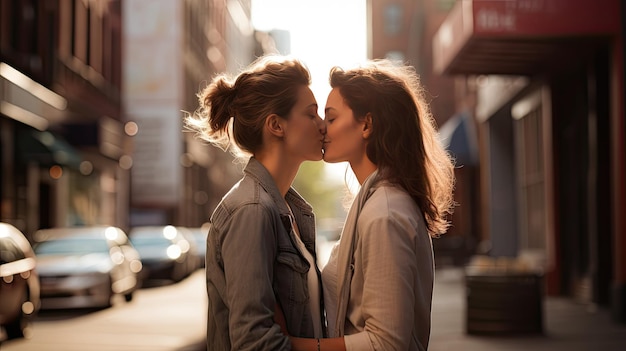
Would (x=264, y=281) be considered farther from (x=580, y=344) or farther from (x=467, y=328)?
(x=467, y=328)

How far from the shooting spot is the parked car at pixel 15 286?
13.0 meters

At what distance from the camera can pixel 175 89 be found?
55156 mm

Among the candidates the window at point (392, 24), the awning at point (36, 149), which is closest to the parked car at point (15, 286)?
the awning at point (36, 149)

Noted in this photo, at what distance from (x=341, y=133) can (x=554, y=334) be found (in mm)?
9804

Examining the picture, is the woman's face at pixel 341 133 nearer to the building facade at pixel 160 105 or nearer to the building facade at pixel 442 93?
the building facade at pixel 442 93

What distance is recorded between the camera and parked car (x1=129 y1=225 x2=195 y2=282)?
Result: 91.0 feet

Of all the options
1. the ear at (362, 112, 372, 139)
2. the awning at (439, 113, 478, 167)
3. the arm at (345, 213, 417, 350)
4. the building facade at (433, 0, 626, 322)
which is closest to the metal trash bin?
the building facade at (433, 0, 626, 322)

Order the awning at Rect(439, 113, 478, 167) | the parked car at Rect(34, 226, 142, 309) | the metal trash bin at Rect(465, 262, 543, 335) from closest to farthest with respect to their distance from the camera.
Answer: the metal trash bin at Rect(465, 262, 543, 335) → the parked car at Rect(34, 226, 142, 309) → the awning at Rect(439, 113, 478, 167)

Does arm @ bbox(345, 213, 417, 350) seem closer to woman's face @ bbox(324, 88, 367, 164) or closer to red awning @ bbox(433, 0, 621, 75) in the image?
woman's face @ bbox(324, 88, 367, 164)

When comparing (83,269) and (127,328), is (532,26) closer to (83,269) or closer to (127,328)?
(127,328)

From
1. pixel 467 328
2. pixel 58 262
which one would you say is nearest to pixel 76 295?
pixel 58 262

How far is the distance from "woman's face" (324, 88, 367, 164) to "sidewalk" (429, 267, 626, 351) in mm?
8025

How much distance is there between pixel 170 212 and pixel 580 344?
44321mm

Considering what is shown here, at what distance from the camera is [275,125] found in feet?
11.8
